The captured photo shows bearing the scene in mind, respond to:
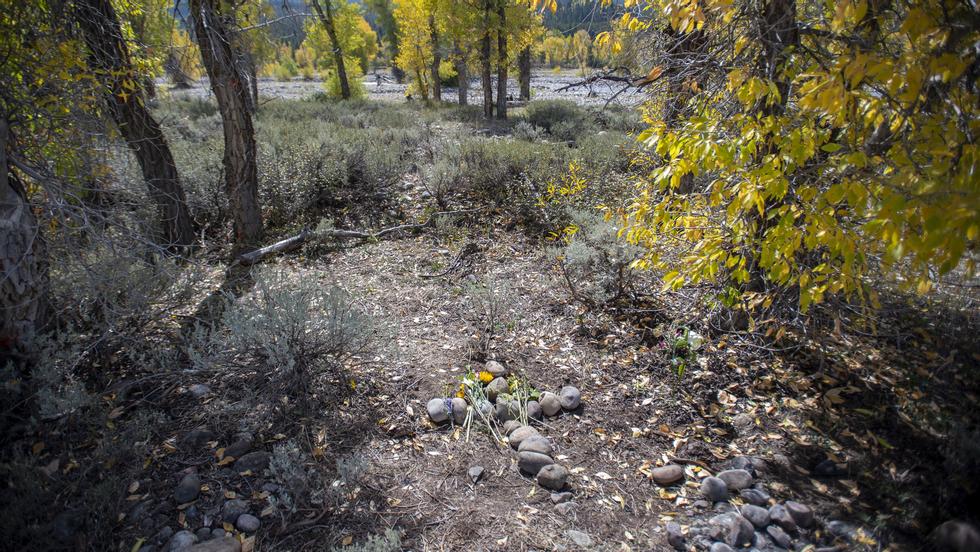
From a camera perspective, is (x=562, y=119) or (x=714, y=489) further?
(x=562, y=119)

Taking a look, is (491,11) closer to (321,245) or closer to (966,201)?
(321,245)

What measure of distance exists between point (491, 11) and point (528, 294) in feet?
44.8

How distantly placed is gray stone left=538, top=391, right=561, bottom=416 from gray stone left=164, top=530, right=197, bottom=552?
6.72 ft

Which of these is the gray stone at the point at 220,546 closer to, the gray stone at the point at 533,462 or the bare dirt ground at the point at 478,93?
the gray stone at the point at 533,462

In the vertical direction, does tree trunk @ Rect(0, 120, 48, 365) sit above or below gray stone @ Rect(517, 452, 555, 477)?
above

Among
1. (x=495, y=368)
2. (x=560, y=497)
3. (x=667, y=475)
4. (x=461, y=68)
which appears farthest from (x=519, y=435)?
(x=461, y=68)

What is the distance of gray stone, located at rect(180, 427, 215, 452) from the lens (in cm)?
277

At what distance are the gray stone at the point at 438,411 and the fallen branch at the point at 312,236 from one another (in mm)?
3298

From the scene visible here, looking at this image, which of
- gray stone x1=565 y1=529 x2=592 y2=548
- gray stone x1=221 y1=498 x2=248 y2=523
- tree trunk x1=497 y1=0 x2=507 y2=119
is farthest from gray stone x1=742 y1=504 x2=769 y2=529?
tree trunk x1=497 y1=0 x2=507 y2=119

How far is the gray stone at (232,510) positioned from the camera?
239cm

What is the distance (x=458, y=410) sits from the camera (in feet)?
10.4

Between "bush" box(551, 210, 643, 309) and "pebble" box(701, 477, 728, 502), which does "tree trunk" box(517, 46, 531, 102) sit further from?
"pebble" box(701, 477, 728, 502)

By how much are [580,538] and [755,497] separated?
96 centimetres

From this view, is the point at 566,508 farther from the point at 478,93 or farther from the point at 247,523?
the point at 478,93
